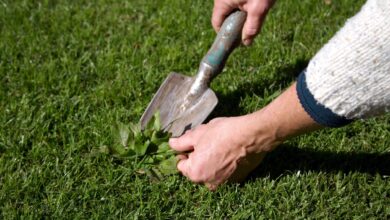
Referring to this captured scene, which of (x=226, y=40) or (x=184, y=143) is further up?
(x=226, y=40)

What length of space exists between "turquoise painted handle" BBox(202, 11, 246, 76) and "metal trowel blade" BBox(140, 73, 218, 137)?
0.13 m

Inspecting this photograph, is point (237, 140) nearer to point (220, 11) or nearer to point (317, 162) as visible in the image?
point (317, 162)

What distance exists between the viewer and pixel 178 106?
313cm

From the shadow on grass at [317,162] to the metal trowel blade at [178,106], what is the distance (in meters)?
0.35

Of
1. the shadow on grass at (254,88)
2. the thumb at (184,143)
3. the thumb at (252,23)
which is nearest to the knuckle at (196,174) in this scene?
the thumb at (184,143)

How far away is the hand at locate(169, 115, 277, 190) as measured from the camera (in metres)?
2.50

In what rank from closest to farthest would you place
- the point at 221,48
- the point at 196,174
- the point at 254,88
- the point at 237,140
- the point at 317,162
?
the point at 237,140 < the point at 196,174 < the point at 317,162 < the point at 221,48 < the point at 254,88

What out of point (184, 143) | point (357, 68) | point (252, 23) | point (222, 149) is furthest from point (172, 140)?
point (357, 68)

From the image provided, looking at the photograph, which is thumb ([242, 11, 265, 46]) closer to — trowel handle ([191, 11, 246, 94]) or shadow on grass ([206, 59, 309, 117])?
trowel handle ([191, 11, 246, 94])

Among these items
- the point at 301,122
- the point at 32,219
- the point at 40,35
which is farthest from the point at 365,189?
the point at 40,35

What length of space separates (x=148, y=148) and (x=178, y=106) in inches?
12.2

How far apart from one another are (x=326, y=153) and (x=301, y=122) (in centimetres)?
73

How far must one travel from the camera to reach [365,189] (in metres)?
2.81

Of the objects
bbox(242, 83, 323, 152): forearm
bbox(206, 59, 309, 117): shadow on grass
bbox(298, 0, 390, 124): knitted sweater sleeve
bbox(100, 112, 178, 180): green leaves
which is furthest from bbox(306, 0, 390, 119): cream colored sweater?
bbox(206, 59, 309, 117): shadow on grass
